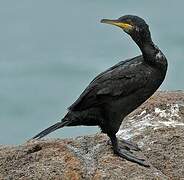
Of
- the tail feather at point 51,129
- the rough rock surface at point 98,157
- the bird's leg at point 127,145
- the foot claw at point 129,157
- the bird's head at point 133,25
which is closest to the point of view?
the bird's head at point 133,25

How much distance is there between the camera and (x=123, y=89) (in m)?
10.8

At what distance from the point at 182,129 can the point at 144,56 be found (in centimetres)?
200

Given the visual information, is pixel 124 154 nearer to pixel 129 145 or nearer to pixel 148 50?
pixel 129 145

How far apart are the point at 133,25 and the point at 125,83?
75 cm

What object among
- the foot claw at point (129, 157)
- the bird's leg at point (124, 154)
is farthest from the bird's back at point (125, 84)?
the foot claw at point (129, 157)

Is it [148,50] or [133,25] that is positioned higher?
[133,25]

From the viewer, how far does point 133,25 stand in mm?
10695

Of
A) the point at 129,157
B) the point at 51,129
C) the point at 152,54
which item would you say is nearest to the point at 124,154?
the point at 129,157

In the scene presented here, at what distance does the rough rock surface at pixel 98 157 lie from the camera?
35.6 feet

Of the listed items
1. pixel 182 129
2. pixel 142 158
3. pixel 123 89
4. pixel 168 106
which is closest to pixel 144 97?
pixel 123 89

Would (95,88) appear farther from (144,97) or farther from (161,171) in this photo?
(161,171)

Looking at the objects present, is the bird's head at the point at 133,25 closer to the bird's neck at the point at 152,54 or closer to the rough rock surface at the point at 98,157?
the bird's neck at the point at 152,54

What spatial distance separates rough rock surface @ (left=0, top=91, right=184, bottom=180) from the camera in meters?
10.8

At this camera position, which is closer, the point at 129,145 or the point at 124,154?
the point at 124,154
